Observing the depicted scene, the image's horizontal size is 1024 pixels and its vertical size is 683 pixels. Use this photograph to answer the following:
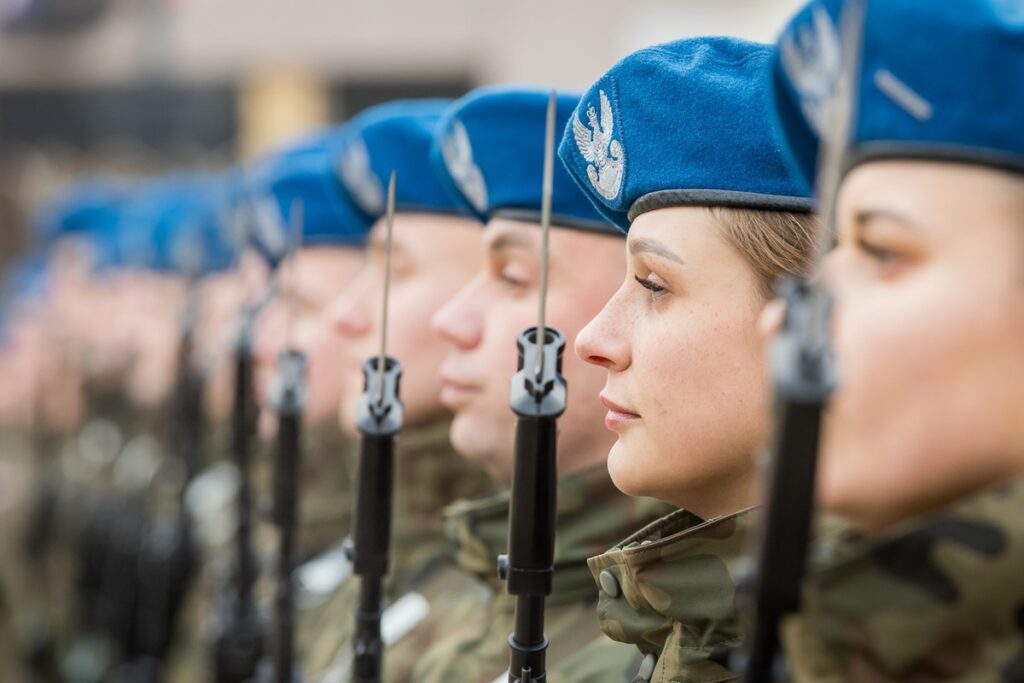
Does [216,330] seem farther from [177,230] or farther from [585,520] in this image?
[585,520]

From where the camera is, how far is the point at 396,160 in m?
2.33

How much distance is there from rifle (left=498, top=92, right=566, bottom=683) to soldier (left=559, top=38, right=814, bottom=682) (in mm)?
47

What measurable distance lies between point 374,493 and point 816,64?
85 centimetres

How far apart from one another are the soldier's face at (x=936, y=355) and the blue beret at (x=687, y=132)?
35cm

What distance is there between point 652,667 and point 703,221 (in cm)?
46

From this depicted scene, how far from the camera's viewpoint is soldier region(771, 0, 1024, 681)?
3.17 ft

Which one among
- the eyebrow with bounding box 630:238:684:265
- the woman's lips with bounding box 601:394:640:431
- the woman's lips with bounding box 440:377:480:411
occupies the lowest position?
the woman's lips with bounding box 440:377:480:411

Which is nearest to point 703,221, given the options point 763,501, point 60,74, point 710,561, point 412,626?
point 710,561

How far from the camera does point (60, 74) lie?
1137cm

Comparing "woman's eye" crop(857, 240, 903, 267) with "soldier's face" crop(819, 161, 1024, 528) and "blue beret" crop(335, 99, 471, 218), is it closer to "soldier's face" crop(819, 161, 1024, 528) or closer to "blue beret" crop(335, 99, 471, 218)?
"soldier's face" crop(819, 161, 1024, 528)

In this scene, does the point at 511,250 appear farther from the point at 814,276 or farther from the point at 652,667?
the point at 814,276

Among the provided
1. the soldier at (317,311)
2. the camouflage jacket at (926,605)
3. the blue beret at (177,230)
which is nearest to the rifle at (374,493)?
the camouflage jacket at (926,605)

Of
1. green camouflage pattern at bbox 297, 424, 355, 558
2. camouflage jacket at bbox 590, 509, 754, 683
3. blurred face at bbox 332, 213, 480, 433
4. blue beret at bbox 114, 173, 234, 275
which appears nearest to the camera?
camouflage jacket at bbox 590, 509, 754, 683

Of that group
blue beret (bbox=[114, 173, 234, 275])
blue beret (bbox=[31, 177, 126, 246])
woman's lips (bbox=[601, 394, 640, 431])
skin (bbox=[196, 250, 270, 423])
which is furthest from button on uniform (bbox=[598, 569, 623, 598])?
blue beret (bbox=[31, 177, 126, 246])
